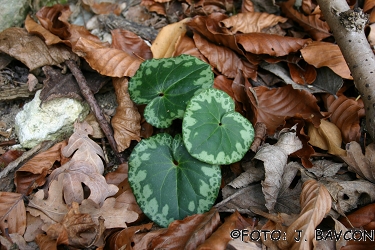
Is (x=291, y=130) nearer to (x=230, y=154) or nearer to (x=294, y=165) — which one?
(x=294, y=165)

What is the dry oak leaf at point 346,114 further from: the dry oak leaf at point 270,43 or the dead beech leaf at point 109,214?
the dead beech leaf at point 109,214

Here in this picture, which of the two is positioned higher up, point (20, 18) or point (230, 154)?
point (20, 18)

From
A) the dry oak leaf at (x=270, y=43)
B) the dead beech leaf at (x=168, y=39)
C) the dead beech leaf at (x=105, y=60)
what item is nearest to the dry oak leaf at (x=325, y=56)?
the dry oak leaf at (x=270, y=43)

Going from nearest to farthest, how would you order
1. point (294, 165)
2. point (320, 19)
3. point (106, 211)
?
1. point (106, 211)
2. point (294, 165)
3. point (320, 19)

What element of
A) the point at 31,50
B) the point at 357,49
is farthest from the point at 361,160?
the point at 31,50

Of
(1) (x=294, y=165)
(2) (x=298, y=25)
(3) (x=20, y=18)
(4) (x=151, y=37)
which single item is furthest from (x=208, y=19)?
(3) (x=20, y=18)
